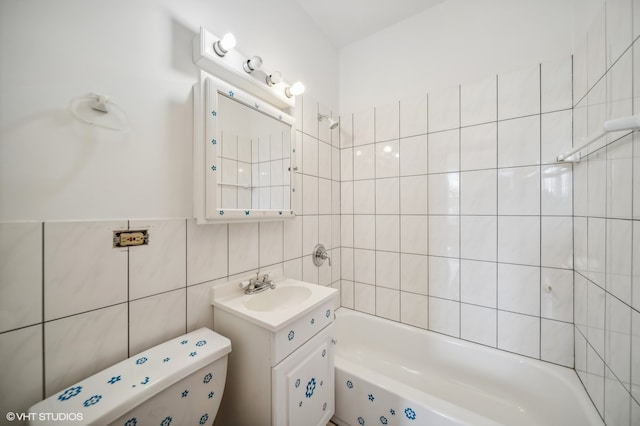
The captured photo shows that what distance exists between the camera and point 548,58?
1276 millimetres

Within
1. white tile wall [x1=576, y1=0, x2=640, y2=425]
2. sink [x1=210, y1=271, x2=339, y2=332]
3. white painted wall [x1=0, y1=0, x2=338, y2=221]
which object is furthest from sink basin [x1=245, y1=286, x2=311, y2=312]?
white tile wall [x1=576, y1=0, x2=640, y2=425]

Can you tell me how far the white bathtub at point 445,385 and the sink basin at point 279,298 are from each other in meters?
0.47

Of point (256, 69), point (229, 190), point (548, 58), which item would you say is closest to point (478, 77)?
point (548, 58)

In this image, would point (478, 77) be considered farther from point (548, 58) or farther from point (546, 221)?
point (546, 221)

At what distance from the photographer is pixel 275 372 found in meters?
0.88

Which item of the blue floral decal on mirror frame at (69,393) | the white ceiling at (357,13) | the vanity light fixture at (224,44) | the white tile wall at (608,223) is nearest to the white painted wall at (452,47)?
the white ceiling at (357,13)

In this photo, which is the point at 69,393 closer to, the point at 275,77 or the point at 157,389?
the point at 157,389

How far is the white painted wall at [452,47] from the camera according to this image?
1.28m

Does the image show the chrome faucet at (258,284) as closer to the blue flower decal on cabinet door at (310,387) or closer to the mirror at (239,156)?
the mirror at (239,156)

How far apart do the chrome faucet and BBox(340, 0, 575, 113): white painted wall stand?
1.57 metres

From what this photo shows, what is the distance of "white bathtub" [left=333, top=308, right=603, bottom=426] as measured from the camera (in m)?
1.08

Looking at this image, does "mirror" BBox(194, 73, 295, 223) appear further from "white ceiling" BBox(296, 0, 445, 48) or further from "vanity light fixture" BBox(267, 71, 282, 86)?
"white ceiling" BBox(296, 0, 445, 48)

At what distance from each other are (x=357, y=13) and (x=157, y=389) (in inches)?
92.2

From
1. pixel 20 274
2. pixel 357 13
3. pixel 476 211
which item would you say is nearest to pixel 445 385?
pixel 476 211
